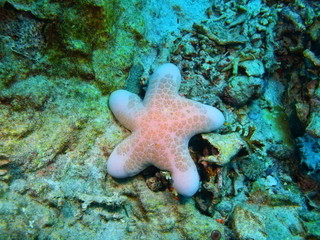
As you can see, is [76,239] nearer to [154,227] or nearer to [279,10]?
[154,227]

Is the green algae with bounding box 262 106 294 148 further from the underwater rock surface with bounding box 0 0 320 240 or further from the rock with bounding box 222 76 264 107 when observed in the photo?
the rock with bounding box 222 76 264 107

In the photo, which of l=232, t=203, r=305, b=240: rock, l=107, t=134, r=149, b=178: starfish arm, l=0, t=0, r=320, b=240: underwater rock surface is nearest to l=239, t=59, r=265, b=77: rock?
l=0, t=0, r=320, b=240: underwater rock surface

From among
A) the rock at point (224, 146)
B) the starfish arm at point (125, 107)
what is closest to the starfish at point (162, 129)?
the starfish arm at point (125, 107)

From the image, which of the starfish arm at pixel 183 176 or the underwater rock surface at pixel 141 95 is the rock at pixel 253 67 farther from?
the starfish arm at pixel 183 176

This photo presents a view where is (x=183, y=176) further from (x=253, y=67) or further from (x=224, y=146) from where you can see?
(x=253, y=67)

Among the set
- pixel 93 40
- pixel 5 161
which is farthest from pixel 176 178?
pixel 93 40

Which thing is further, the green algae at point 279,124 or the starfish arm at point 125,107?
the green algae at point 279,124
